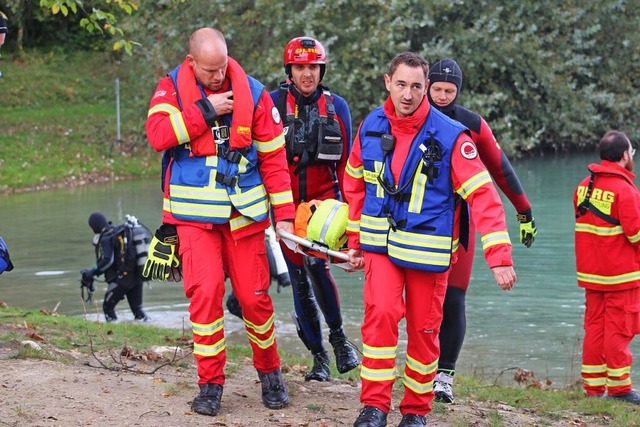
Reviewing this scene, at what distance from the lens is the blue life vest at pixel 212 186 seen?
670 cm

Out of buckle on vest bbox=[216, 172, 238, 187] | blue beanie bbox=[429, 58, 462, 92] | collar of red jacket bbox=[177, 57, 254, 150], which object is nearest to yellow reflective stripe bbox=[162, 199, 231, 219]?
buckle on vest bbox=[216, 172, 238, 187]

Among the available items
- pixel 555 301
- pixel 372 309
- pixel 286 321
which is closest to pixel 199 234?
pixel 372 309

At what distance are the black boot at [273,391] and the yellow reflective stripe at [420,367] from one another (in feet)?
2.97

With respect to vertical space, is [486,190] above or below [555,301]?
above

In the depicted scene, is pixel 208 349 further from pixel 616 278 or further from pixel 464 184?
pixel 616 278

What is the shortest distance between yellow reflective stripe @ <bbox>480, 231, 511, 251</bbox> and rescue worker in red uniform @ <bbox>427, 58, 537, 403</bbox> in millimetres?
1226

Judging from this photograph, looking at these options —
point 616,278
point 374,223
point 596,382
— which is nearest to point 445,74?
point 374,223

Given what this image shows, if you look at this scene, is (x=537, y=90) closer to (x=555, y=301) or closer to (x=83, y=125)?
(x=83, y=125)

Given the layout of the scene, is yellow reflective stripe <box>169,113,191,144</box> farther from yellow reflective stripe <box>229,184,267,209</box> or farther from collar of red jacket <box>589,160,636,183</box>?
collar of red jacket <box>589,160,636,183</box>

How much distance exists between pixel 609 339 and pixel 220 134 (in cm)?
376

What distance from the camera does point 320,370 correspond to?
818 centimetres

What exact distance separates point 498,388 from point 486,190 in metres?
3.01

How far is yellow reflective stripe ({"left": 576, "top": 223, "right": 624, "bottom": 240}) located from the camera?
8648 mm

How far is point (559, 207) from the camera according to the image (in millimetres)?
22031
